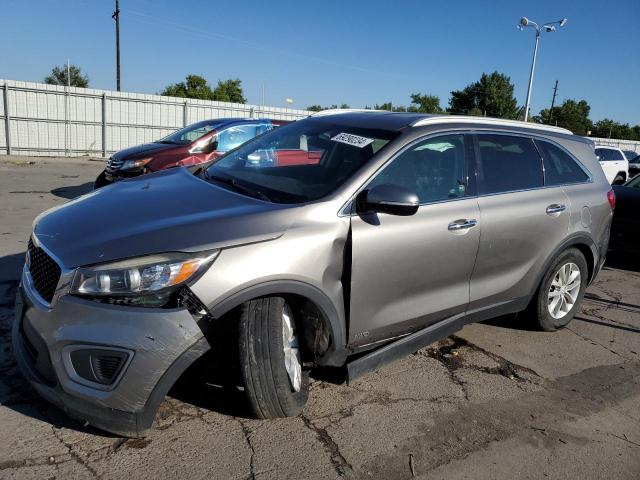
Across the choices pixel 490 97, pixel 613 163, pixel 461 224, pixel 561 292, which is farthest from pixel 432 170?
pixel 490 97

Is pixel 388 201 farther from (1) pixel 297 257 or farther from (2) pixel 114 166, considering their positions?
(2) pixel 114 166

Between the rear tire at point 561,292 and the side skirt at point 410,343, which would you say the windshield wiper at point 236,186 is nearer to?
the side skirt at point 410,343

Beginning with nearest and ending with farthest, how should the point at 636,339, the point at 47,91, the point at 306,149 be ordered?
the point at 306,149
the point at 636,339
the point at 47,91

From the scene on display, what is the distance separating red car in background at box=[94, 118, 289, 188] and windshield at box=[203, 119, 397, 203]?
399 centimetres

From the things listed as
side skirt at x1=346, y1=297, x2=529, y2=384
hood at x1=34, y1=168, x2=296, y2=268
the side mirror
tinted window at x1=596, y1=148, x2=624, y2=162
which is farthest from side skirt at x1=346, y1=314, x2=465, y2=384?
tinted window at x1=596, y1=148, x2=624, y2=162

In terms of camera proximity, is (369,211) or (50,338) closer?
(50,338)

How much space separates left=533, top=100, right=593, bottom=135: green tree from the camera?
6950 cm

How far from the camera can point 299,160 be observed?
3660 millimetres

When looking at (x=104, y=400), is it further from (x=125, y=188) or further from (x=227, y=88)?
(x=227, y=88)

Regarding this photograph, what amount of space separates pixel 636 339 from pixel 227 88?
190ft

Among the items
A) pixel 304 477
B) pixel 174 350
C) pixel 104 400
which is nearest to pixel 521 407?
pixel 304 477

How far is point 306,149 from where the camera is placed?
3.81 m

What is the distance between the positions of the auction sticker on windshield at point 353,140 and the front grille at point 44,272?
1.94 metres

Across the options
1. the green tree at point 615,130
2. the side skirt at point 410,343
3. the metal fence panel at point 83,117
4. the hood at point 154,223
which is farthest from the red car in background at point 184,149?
the green tree at point 615,130
